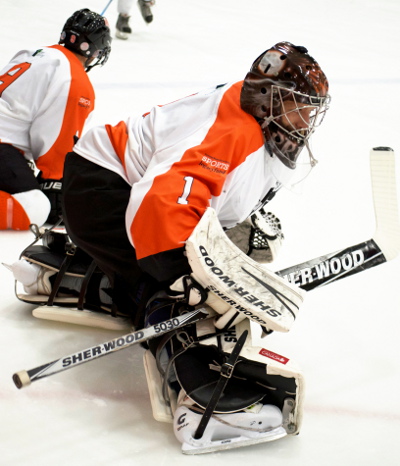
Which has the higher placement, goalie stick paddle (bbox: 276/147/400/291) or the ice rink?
goalie stick paddle (bbox: 276/147/400/291)

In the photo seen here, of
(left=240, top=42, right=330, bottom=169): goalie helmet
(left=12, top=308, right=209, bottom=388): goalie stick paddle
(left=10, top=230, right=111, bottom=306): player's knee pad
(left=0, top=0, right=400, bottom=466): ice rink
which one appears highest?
(left=240, top=42, right=330, bottom=169): goalie helmet

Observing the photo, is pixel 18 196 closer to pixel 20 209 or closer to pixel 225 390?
pixel 20 209

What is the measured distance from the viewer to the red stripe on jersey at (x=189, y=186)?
1.80m

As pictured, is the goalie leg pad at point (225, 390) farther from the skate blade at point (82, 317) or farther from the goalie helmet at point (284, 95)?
the goalie helmet at point (284, 95)

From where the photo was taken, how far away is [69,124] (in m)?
3.10

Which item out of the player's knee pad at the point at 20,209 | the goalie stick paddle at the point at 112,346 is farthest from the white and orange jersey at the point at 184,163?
the player's knee pad at the point at 20,209

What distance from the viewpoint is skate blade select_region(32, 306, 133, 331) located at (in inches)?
88.1

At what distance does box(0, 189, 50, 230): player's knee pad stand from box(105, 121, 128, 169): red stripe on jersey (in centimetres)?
87

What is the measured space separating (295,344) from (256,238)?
42 centimetres

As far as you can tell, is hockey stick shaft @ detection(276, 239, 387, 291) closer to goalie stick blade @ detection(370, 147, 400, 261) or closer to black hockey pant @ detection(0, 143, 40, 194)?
goalie stick blade @ detection(370, 147, 400, 261)

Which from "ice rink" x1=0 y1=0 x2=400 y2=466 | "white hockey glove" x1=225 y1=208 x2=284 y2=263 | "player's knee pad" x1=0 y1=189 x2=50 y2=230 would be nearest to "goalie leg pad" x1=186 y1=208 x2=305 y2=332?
"ice rink" x1=0 y1=0 x2=400 y2=466

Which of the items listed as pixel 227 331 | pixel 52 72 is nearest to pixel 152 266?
pixel 227 331

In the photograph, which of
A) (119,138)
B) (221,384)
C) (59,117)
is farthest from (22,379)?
(59,117)

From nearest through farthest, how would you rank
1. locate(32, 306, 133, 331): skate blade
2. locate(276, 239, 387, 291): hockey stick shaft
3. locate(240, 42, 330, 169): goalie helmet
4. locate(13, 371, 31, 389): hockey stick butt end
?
locate(13, 371, 31, 389): hockey stick butt end
locate(240, 42, 330, 169): goalie helmet
locate(276, 239, 387, 291): hockey stick shaft
locate(32, 306, 133, 331): skate blade
